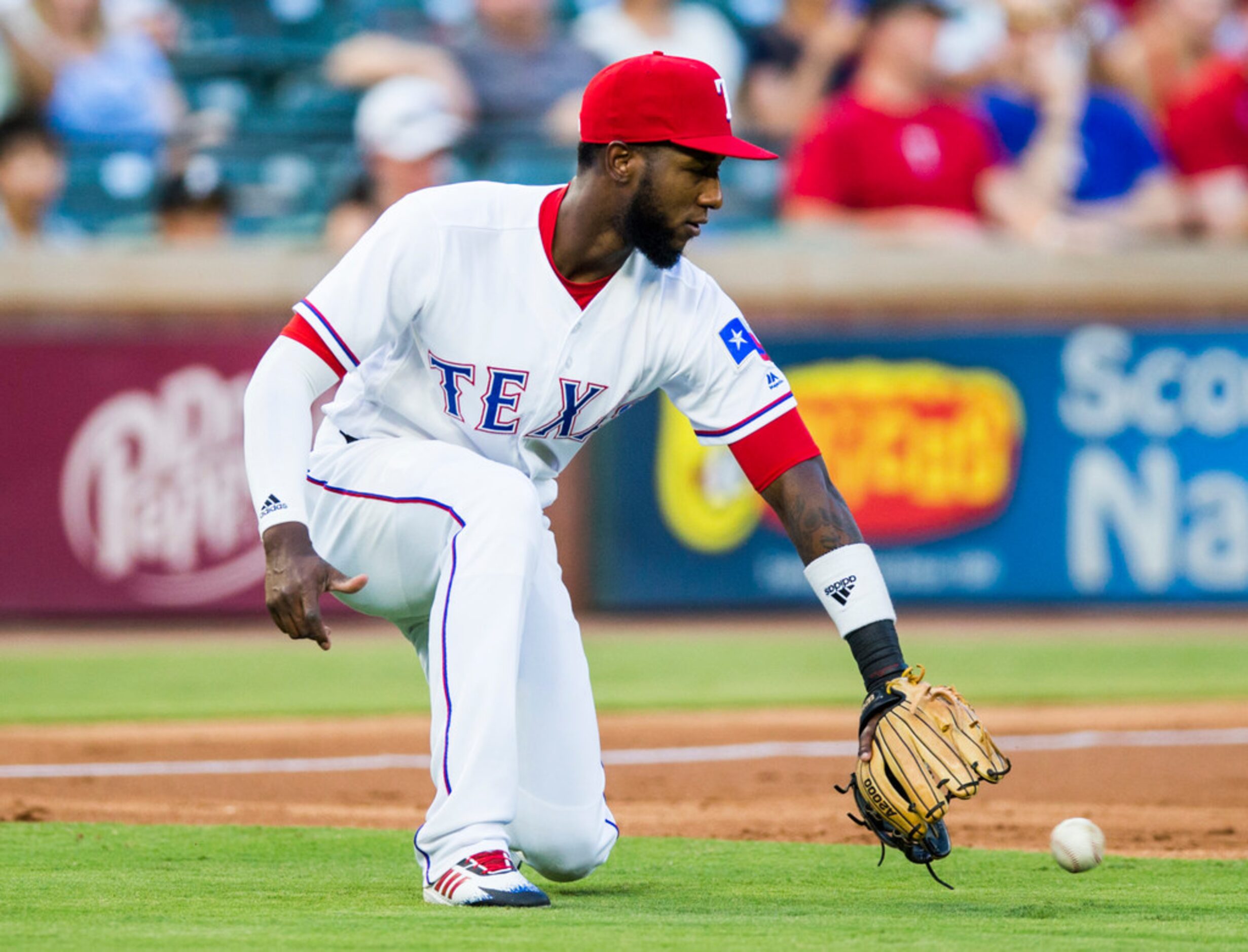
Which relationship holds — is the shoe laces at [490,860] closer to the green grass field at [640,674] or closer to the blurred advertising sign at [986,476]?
the green grass field at [640,674]

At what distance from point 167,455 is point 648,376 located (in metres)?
6.53

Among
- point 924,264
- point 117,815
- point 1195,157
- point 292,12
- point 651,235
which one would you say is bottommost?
point 117,815

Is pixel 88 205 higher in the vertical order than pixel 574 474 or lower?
higher

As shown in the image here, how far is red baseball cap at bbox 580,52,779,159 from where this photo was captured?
3.73 m

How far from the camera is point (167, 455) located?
10.1 meters

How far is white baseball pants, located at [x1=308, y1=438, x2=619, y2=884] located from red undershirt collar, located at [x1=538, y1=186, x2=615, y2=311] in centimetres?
41

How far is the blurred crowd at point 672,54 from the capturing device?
33.7 ft

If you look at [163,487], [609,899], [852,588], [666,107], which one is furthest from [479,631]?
[163,487]

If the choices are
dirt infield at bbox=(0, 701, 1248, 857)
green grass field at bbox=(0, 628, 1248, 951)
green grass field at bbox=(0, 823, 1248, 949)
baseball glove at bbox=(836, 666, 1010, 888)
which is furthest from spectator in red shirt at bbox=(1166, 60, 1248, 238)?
baseball glove at bbox=(836, 666, 1010, 888)

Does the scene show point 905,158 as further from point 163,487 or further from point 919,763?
point 919,763

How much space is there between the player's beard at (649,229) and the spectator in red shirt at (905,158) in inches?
243

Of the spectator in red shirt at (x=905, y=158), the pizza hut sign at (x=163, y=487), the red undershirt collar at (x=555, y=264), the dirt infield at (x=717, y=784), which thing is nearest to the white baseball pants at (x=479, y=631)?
the red undershirt collar at (x=555, y=264)

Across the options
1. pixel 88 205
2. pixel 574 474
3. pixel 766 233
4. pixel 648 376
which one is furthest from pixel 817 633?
pixel 648 376

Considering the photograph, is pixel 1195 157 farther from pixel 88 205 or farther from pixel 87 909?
pixel 87 909
